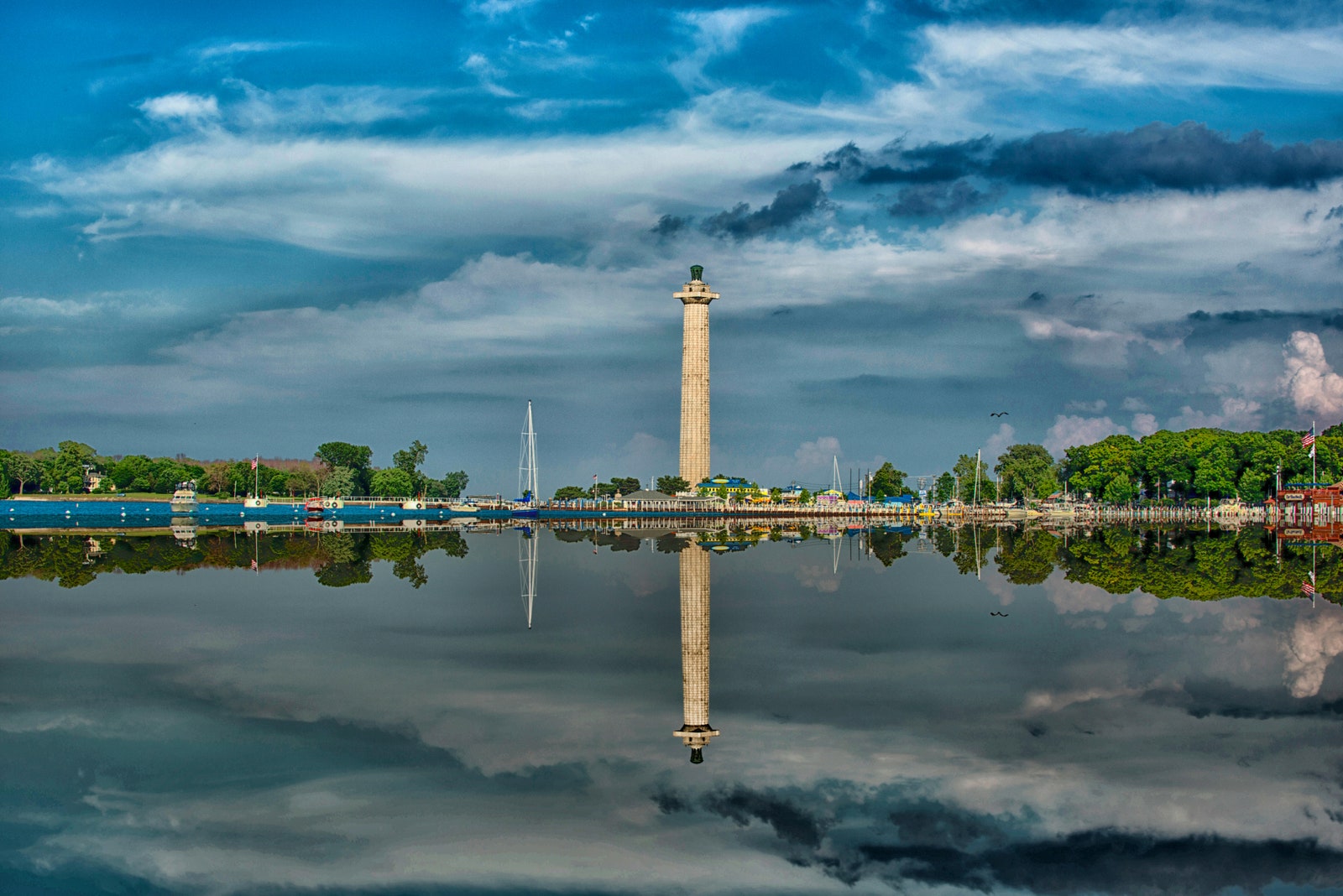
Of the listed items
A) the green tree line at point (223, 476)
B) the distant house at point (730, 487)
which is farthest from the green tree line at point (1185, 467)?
the green tree line at point (223, 476)

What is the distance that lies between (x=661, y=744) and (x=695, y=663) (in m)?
5.79

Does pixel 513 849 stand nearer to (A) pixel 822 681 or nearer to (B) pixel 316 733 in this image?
(B) pixel 316 733

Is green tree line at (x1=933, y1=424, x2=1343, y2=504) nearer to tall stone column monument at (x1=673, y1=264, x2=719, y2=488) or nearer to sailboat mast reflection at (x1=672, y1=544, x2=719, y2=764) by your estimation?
tall stone column monument at (x1=673, y1=264, x2=719, y2=488)

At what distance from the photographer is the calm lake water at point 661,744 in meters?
10.5

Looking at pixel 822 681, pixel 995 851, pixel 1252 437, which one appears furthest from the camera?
pixel 1252 437

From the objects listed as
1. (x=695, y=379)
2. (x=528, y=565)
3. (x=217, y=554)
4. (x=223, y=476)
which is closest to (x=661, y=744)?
(x=528, y=565)

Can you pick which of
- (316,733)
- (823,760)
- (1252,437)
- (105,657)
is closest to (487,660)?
(316,733)

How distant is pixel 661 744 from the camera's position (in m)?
14.4

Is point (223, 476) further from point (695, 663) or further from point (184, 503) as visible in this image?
point (695, 663)

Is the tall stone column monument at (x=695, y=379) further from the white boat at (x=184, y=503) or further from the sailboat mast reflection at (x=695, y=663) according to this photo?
the sailboat mast reflection at (x=695, y=663)

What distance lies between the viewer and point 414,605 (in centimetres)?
2948

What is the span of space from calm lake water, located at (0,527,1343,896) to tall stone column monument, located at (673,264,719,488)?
93.4 metres

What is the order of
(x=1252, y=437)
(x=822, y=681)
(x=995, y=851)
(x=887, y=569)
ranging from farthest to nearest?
(x=1252, y=437) → (x=887, y=569) → (x=822, y=681) → (x=995, y=851)

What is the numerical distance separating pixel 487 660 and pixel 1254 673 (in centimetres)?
1383
